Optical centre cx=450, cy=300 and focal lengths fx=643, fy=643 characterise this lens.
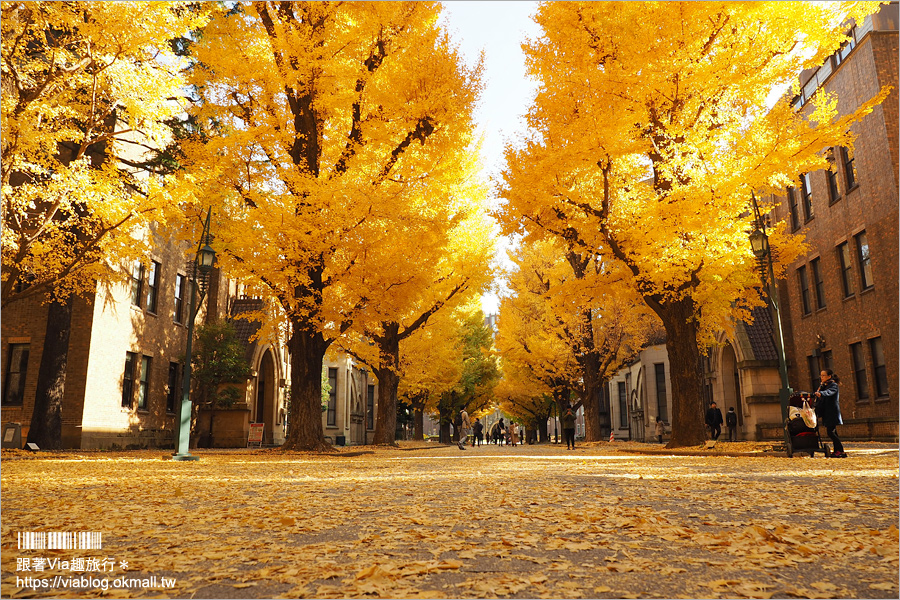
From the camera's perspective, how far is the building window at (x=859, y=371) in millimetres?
22141

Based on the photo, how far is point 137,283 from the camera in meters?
22.4

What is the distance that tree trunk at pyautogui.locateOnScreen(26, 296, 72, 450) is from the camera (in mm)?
17375

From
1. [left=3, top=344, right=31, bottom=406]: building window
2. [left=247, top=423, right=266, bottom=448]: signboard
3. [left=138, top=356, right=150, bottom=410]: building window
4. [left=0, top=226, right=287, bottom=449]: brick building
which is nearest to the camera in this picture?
[left=0, top=226, right=287, bottom=449]: brick building

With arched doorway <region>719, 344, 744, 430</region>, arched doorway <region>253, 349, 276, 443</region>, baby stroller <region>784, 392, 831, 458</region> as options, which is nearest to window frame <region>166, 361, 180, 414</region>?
arched doorway <region>253, 349, 276, 443</region>

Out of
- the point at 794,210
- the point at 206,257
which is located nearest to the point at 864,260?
the point at 794,210

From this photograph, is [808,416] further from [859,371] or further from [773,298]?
[859,371]

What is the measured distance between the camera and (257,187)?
16438 millimetres

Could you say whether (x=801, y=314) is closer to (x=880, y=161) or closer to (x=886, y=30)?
(x=880, y=161)

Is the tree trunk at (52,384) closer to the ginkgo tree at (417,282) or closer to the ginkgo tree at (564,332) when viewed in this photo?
the ginkgo tree at (417,282)

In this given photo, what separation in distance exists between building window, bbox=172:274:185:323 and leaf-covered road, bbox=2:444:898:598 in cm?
1777

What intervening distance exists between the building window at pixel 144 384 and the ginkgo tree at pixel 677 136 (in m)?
14.8

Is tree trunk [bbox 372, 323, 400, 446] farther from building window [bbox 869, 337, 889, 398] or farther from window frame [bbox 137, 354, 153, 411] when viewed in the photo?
building window [bbox 869, 337, 889, 398]

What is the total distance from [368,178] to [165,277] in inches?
478

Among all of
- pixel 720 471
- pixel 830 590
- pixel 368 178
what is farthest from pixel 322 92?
pixel 830 590
